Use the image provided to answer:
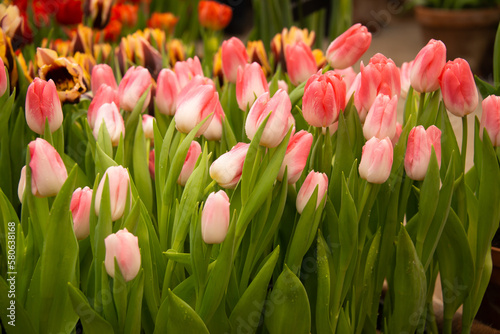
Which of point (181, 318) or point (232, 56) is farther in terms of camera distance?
point (232, 56)

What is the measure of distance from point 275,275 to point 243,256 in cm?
4

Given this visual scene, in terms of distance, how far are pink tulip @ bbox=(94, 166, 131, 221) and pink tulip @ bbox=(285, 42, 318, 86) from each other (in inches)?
13.6

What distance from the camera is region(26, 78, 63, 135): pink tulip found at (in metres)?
0.60

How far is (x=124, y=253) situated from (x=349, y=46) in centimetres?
37

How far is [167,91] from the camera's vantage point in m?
0.70

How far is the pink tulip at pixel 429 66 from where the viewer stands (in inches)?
24.7

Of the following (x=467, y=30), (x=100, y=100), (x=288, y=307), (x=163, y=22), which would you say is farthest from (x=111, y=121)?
(x=467, y=30)

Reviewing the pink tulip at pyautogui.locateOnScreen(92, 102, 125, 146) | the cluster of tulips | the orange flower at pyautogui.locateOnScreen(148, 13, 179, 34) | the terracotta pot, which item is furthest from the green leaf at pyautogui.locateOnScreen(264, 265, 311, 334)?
the terracotta pot

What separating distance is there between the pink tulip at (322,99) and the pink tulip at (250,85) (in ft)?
0.29

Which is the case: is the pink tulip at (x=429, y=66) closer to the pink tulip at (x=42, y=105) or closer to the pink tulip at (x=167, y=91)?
the pink tulip at (x=167, y=91)

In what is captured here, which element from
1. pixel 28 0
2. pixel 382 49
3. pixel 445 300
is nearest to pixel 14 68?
pixel 445 300

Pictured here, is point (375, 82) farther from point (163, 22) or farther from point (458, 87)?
point (163, 22)

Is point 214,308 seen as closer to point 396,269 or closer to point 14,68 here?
point 396,269

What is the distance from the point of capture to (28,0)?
1.44m
